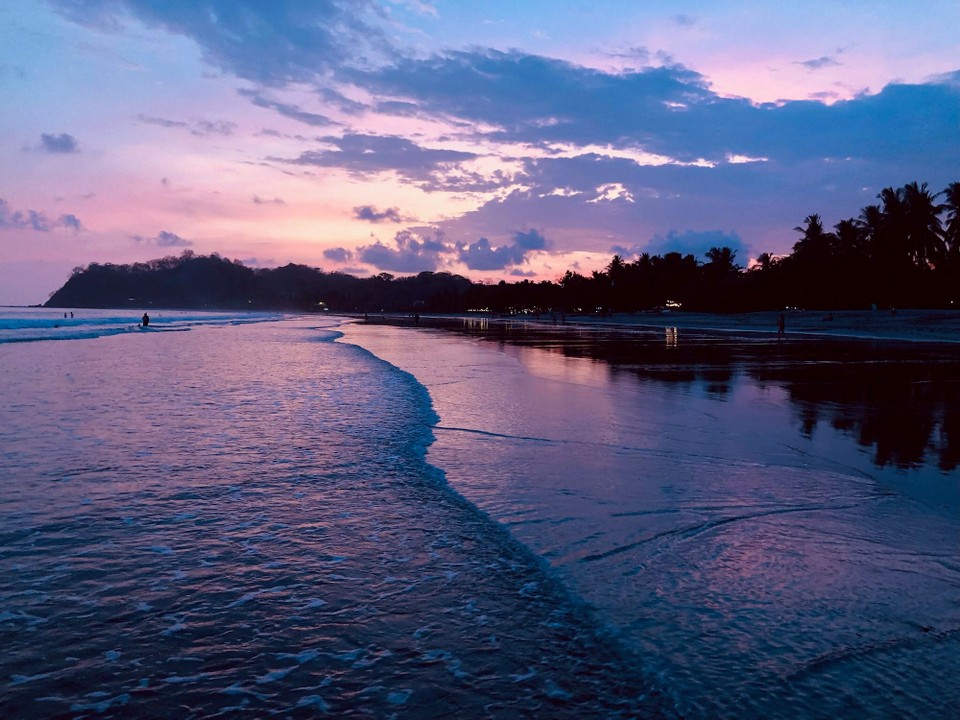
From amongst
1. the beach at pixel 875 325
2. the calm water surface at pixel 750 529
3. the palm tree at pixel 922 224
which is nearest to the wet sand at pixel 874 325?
the beach at pixel 875 325

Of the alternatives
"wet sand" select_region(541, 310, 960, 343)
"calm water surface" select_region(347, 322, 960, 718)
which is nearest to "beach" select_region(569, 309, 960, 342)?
"wet sand" select_region(541, 310, 960, 343)

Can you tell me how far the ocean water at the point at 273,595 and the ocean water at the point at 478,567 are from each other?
0.02 metres

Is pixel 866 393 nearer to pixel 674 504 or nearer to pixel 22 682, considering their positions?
pixel 674 504

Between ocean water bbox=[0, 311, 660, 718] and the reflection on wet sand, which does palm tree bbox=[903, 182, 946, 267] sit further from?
ocean water bbox=[0, 311, 660, 718]

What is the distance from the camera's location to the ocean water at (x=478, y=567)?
3.56 metres

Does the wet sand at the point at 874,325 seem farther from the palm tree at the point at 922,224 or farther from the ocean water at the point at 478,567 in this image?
the ocean water at the point at 478,567

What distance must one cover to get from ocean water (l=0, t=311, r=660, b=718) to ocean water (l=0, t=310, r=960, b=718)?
23 mm

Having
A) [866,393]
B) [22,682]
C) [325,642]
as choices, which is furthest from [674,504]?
[866,393]

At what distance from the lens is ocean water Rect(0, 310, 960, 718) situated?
356cm

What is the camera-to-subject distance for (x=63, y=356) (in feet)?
90.2

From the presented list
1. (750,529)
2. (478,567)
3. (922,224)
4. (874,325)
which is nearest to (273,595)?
(478,567)

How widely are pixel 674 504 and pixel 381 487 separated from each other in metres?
3.42

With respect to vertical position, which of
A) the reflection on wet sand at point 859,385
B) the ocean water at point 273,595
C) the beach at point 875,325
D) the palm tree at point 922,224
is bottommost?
the ocean water at point 273,595

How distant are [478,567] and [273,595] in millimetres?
1630
